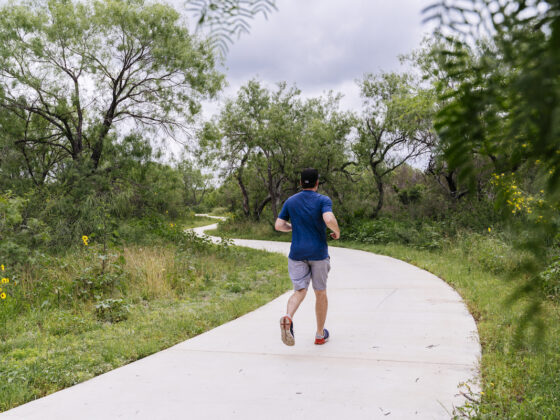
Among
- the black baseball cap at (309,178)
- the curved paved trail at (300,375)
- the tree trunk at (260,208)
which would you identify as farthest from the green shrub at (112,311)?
the tree trunk at (260,208)

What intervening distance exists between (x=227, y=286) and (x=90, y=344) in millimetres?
3896

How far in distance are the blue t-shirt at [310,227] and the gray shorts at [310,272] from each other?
2.7 inches

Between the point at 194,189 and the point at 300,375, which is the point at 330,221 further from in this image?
the point at 194,189

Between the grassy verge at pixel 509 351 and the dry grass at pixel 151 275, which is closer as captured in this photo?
the grassy verge at pixel 509 351

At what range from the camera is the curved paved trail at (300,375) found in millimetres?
3086

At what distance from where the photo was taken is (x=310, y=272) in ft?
15.3

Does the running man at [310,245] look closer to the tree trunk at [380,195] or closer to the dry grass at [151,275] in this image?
the dry grass at [151,275]

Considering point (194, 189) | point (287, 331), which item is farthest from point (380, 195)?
point (194, 189)

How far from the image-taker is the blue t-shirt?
14.8 ft

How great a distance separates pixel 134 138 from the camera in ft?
47.9

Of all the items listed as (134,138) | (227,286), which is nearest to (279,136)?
→ (134,138)

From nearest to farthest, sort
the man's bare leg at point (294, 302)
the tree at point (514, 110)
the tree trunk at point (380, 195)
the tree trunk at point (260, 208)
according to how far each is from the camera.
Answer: the tree at point (514, 110) → the man's bare leg at point (294, 302) → the tree trunk at point (380, 195) → the tree trunk at point (260, 208)

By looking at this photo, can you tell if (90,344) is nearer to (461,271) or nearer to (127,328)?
(127,328)

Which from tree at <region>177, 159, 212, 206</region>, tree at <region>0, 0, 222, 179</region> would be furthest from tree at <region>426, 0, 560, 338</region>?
tree at <region>177, 159, 212, 206</region>
